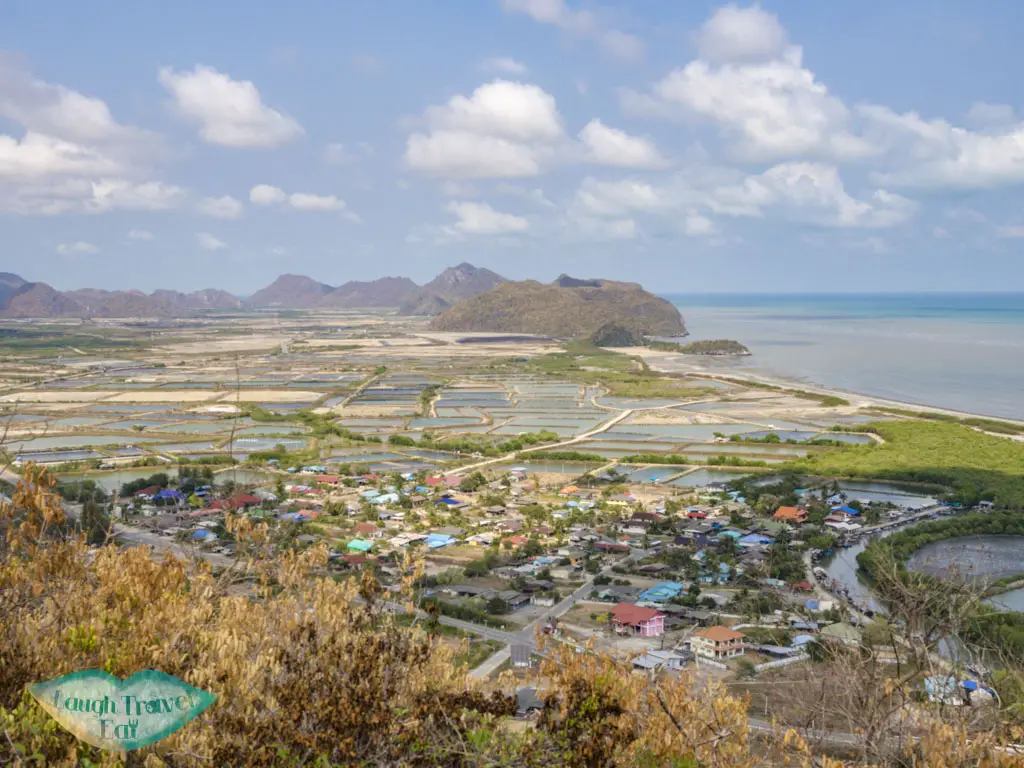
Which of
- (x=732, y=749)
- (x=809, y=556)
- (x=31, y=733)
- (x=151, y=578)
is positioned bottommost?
(x=809, y=556)

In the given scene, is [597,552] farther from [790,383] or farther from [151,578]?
[790,383]

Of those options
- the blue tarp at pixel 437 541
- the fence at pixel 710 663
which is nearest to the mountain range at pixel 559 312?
the blue tarp at pixel 437 541

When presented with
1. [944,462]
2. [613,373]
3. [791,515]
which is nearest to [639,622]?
[791,515]

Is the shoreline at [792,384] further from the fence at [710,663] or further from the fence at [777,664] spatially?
the fence at [710,663]

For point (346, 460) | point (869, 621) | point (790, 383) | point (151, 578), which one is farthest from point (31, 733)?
point (790, 383)
